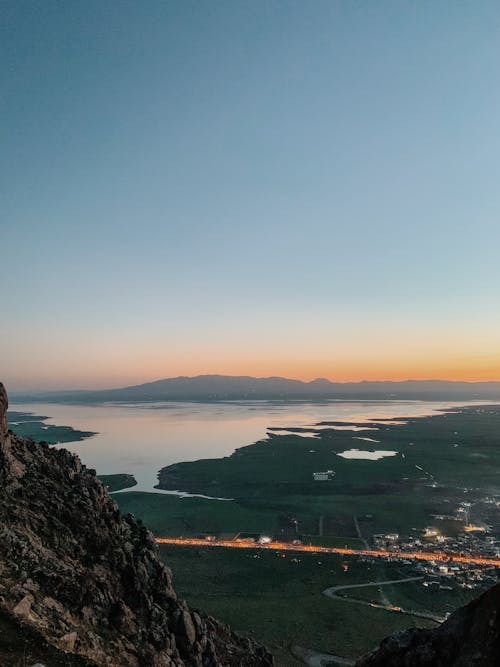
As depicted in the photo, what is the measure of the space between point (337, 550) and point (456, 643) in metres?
104

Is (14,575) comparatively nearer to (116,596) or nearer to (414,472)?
(116,596)

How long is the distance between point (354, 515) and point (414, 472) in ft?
222

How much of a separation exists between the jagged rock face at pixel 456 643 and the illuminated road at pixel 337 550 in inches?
3867

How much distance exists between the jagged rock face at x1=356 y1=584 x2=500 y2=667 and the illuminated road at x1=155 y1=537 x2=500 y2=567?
3867 inches

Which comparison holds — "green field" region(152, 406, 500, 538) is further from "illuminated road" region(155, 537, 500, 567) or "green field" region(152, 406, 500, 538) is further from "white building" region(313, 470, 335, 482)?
"illuminated road" region(155, 537, 500, 567)

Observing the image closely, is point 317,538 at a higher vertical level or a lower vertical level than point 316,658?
lower

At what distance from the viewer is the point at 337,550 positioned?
109 m

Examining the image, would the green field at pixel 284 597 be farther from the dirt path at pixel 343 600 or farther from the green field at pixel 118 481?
the green field at pixel 118 481

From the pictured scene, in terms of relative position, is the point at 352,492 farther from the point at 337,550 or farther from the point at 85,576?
the point at 85,576

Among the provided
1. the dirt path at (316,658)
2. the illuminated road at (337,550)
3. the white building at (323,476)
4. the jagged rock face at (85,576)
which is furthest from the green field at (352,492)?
the jagged rock face at (85,576)

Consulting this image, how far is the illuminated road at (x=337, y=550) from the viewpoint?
336 ft

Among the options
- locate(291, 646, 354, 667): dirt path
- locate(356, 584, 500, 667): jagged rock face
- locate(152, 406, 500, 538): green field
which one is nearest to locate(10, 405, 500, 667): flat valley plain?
locate(152, 406, 500, 538): green field

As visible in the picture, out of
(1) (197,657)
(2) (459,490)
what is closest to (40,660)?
(1) (197,657)

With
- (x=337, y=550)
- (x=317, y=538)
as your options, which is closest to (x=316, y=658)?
(x=337, y=550)
